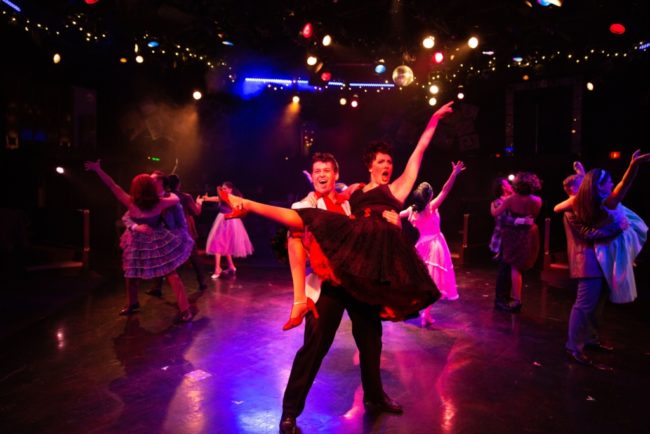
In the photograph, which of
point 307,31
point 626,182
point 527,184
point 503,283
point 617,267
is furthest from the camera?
point 307,31

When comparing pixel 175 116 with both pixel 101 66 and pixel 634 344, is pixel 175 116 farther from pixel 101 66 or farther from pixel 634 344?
pixel 634 344

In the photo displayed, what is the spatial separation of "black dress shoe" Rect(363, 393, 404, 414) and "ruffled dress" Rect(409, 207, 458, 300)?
2290 mm

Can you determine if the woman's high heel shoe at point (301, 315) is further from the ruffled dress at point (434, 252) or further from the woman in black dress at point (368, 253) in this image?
the ruffled dress at point (434, 252)

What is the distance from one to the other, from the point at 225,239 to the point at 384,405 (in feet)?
20.0

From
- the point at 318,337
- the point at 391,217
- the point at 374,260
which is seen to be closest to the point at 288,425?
the point at 318,337

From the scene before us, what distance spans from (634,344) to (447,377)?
245 cm

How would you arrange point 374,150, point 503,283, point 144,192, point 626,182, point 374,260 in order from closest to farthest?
1. point 374,260
2. point 374,150
3. point 626,182
4. point 144,192
5. point 503,283

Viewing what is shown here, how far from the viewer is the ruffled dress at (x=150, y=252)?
541 cm

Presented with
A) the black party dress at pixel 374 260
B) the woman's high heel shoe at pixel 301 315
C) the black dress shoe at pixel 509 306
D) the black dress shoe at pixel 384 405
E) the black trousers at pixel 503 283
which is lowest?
the black dress shoe at pixel 384 405

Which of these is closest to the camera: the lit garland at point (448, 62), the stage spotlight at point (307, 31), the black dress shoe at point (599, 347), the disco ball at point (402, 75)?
the black dress shoe at point (599, 347)

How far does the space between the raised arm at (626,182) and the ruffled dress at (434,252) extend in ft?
5.98

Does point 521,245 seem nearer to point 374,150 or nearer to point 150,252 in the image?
point 374,150

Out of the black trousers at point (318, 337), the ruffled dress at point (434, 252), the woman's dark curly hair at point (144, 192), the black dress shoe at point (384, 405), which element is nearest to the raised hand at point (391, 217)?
the black trousers at point (318, 337)

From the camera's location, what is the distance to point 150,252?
17.8 ft
